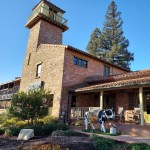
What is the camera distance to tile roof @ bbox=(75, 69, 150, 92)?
39.2 feet

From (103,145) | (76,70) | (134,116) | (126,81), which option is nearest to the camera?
(103,145)

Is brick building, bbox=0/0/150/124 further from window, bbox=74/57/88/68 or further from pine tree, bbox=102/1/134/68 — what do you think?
pine tree, bbox=102/1/134/68


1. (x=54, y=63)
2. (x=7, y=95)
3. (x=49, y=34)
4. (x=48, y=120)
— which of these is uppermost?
(x=49, y=34)

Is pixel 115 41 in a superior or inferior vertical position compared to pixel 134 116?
superior

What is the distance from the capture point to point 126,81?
13.8m

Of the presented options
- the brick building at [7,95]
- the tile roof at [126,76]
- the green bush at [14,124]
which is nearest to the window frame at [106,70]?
the tile roof at [126,76]

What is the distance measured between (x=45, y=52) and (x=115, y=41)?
25.6 m

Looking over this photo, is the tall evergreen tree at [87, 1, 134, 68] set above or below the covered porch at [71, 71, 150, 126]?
above

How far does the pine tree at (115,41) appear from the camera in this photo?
1551 inches

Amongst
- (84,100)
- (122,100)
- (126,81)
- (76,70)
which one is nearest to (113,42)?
(76,70)

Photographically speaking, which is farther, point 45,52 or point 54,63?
point 45,52

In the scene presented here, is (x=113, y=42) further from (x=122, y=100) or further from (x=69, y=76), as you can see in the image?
(x=122, y=100)

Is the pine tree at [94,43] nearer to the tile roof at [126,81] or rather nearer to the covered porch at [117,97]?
the covered porch at [117,97]

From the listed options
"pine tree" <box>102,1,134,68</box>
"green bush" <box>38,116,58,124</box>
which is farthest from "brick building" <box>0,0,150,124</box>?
"pine tree" <box>102,1,134,68</box>
